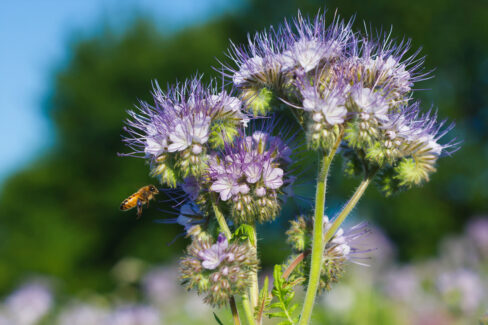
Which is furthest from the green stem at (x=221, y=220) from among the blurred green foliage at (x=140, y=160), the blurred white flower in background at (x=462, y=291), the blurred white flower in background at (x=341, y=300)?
the blurred green foliage at (x=140, y=160)

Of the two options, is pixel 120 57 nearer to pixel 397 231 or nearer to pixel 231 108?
pixel 397 231

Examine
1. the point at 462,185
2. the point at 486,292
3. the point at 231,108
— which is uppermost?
the point at 231,108

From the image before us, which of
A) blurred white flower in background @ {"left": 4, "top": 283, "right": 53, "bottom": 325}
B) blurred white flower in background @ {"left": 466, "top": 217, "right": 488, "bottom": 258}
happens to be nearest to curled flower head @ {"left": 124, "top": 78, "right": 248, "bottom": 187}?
blurred white flower in background @ {"left": 4, "top": 283, "right": 53, "bottom": 325}

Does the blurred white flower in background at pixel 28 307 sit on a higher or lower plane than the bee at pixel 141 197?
lower

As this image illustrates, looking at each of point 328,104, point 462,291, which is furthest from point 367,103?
point 462,291

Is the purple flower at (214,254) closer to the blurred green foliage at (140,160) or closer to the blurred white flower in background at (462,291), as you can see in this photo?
the blurred white flower in background at (462,291)

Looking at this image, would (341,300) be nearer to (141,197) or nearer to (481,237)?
(481,237)

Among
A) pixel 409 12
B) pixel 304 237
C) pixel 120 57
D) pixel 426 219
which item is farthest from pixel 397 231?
pixel 304 237
